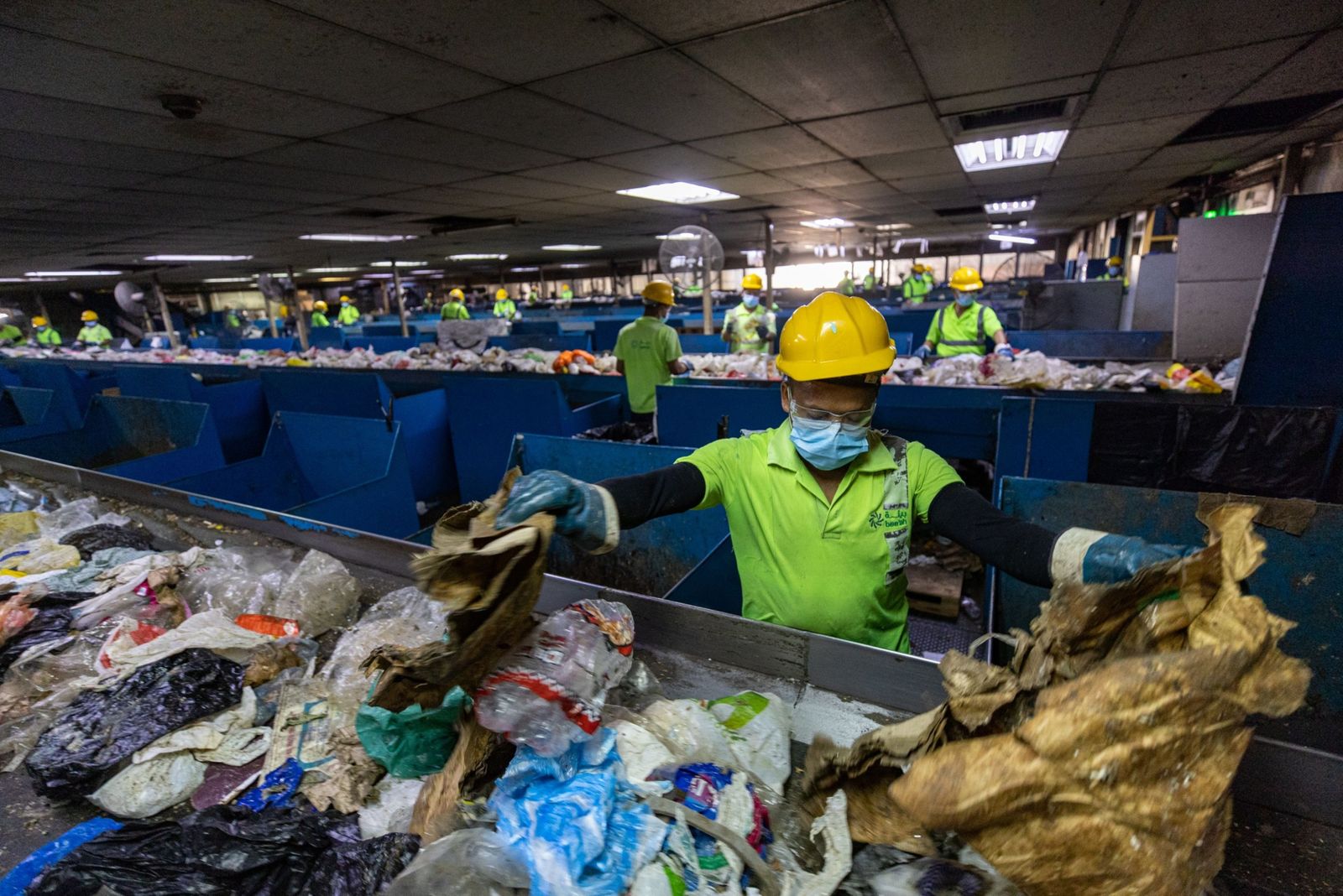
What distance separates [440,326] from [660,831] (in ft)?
38.1

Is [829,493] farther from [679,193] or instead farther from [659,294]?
[679,193]

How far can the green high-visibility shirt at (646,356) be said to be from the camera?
5.39m

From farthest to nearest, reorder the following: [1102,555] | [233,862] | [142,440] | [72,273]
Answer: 1. [72,273]
2. [142,440]
3. [1102,555]
4. [233,862]

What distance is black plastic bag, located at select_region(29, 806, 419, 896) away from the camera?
3.38 ft

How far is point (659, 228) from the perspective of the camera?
10.8 metres

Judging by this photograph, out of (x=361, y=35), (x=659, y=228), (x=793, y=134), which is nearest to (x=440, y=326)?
(x=659, y=228)

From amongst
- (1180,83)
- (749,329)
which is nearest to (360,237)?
(749,329)

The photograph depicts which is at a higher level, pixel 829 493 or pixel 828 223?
pixel 828 223

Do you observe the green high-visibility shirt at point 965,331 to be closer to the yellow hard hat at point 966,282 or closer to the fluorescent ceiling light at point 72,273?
the yellow hard hat at point 966,282

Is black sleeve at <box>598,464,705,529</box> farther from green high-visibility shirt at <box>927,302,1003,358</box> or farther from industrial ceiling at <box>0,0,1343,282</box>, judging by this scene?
green high-visibility shirt at <box>927,302,1003,358</box>

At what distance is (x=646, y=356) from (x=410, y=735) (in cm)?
445

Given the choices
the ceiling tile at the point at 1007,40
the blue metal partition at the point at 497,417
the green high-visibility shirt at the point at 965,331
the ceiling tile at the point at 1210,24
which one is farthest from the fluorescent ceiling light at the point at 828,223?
the ceiling tile at the point at 1210,24

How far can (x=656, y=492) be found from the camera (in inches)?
62.6

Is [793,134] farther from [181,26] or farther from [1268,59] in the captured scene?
[181,26]
